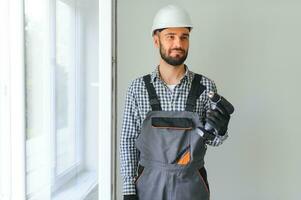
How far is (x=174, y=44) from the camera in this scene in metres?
1.59

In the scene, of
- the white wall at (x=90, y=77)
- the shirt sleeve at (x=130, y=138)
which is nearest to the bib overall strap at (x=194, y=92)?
the shirt sleeve at (x=130, y=138)

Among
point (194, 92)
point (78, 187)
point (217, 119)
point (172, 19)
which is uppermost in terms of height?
point (172, 19)

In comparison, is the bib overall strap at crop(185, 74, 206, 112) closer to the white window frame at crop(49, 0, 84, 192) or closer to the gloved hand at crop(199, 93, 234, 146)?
the gloved hand at crop(199, 93, 234, 146)

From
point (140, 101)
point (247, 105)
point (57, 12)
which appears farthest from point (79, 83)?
point (247, 105)

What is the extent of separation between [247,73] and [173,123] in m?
0.74

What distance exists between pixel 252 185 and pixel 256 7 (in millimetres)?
1051

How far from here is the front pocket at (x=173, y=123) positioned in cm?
152

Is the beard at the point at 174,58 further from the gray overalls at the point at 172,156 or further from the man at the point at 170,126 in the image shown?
the gray overalls at the point at 172,156

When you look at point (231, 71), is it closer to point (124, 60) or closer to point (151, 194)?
point (124, 60)

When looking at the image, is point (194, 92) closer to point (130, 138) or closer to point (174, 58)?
point (174, 58)

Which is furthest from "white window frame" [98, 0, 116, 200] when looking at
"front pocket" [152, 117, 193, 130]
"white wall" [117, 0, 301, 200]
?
"front pocket" [152, 117, 193, 130]

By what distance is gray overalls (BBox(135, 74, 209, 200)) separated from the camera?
1510mm

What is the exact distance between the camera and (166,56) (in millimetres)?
1611

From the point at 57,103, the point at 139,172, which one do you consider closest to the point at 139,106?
the point at 139,172
